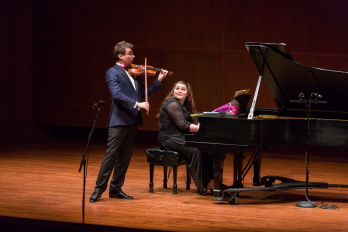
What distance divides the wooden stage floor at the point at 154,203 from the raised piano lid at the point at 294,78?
3.09 feet

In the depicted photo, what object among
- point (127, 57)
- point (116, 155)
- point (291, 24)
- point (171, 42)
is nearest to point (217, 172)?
point (116, 155)

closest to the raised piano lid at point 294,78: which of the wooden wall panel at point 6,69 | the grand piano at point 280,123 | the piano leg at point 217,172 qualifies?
the grand piano at point 280,123

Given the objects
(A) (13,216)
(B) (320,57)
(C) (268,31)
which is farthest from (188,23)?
(A) (13,216)

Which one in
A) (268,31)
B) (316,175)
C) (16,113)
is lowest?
(316,175)

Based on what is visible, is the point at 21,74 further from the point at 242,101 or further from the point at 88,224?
the point at 88,224

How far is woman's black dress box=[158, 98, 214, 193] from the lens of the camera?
454 centimetres

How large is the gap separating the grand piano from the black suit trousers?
0.54 m

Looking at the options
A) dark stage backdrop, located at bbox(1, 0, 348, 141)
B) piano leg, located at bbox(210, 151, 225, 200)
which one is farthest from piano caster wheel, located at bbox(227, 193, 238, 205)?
dark stage backdrop, located at bbox(1, 0, 348, 141)

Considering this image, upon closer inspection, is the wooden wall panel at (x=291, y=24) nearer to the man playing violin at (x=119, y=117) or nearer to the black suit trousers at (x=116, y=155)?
the man playing violin at (x=119, y=117)

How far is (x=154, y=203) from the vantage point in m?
4.25

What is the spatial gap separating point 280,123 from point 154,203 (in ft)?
4.23

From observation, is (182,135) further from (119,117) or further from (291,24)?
(291,24)

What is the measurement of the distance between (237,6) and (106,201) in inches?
165

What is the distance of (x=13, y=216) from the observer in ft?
11.3
